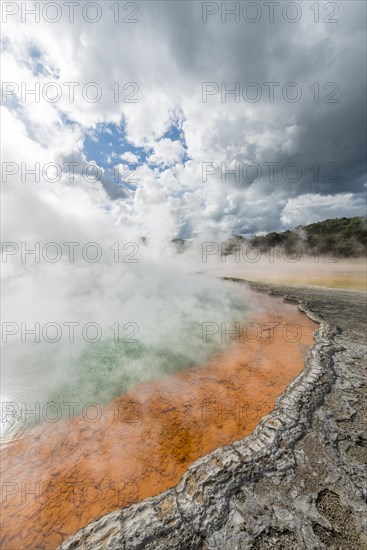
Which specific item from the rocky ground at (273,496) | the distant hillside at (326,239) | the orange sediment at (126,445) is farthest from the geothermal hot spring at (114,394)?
the distant hillside at (326,239)

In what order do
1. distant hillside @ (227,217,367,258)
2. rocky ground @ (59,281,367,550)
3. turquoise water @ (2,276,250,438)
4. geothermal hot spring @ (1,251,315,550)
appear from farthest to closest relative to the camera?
distant hillside @ (227,217,367,258) < turquoise water @ (2,276,250,438) < geothermal hot spring @ (1,251,315,550) < rocky ground @ (59,281,367,550)

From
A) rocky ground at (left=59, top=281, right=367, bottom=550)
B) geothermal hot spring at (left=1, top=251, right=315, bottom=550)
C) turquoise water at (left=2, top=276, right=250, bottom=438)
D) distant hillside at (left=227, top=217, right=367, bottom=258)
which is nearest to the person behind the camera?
rocky ground at (left=59, top=281, right=367, bottom=550)

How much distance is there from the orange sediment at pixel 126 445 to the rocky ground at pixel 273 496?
0.49 meters

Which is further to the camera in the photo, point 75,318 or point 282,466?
point 75,318

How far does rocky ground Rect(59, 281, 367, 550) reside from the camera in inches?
107

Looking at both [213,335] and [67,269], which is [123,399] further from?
[67,269]

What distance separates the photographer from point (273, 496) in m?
3.13

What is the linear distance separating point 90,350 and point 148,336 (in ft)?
6.59

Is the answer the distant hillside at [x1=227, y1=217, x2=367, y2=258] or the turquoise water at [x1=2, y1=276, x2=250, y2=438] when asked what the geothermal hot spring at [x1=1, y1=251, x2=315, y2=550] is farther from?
the distant hillside at [x1=227, y1=217, x2=367, y2=258]

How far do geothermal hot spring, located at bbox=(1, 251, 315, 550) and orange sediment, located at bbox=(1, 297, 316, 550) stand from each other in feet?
0.06

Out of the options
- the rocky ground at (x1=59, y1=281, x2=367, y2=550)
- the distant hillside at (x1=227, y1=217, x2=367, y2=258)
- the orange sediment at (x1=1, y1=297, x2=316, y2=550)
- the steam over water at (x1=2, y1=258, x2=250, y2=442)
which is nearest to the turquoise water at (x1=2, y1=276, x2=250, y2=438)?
the steam over water at (x1=2, y1=258, x2=250, y2=442)

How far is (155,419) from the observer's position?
4.98 metres

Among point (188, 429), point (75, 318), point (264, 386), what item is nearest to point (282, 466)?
point (188, 429)

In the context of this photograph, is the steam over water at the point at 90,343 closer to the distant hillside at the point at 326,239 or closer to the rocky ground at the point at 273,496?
the rocky ground at the point at 273,496
